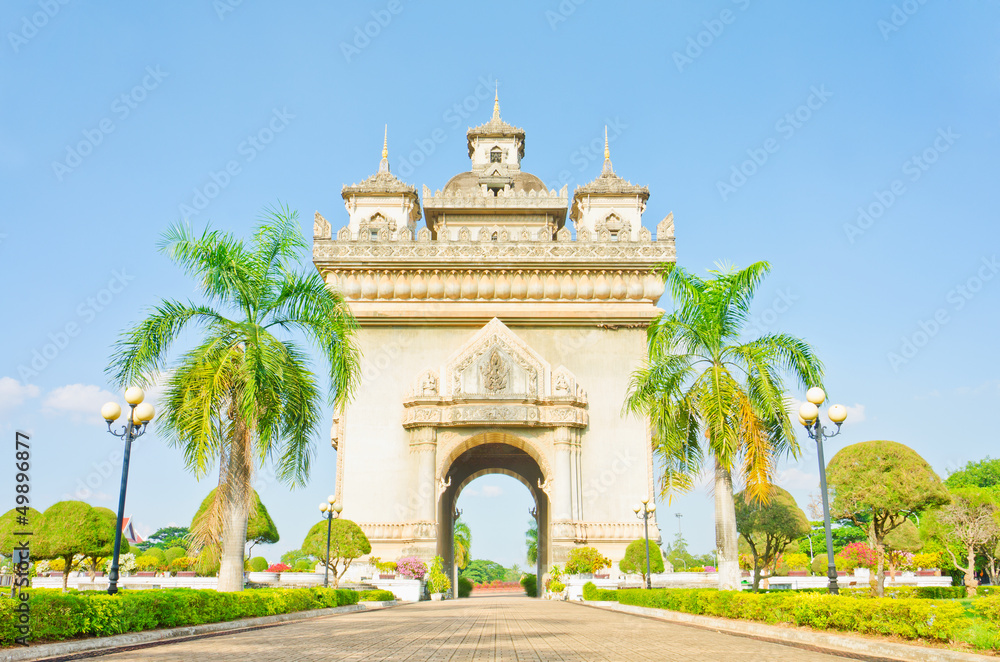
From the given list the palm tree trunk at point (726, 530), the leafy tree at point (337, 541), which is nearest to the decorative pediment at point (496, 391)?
the leafy tree at point (337, 541)

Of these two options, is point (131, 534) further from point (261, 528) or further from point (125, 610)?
point (125, 610)

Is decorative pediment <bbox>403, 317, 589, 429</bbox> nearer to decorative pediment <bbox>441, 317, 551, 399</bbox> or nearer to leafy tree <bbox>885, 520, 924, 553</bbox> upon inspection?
decorative pediment <bbox>441, 317, 551, 399</bbox>

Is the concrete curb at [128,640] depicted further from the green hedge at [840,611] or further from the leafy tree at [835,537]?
the leafy tree at [835,537]

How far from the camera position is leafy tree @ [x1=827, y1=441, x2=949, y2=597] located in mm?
20016

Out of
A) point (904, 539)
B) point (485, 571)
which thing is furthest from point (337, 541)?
point (485, 571)

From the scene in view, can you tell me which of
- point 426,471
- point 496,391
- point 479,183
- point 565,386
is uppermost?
point 479,183

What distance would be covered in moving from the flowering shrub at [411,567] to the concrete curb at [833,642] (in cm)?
1271

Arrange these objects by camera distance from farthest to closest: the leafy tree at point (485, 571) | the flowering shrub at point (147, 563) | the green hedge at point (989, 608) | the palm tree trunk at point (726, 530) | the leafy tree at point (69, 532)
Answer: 1. the leafy tree at point (485, 571)
2. the flowering shrub at point (147, 563)
3. the leafy tree at point (69, 532)
4. the palm tree trunk at point (726, 530)
5. the green hedge at point (989, 608)

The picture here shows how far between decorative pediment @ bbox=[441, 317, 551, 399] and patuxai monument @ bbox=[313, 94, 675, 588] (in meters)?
0.05

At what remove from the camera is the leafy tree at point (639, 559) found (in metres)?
23.9

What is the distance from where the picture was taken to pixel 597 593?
22391 millimetres

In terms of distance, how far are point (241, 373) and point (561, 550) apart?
656 inches

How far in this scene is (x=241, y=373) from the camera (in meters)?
13.3

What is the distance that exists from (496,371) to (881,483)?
13.2m
